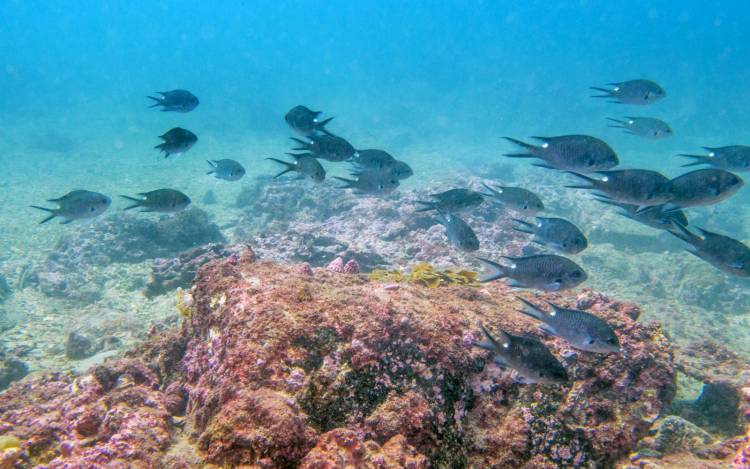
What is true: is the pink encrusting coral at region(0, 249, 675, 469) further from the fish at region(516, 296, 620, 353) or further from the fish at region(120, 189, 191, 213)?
the fish at region(120, 189, 191, 213)

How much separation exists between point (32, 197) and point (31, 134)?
2723cm

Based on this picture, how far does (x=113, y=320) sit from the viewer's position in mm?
7715

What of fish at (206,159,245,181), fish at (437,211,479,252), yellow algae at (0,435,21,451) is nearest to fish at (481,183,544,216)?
fish at (437,211,479,252)

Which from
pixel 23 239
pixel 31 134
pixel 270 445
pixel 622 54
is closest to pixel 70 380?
pixel 270 445

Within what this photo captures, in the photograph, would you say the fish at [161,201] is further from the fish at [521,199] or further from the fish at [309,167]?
the fish at [521,199]

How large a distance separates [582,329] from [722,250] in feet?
9.40

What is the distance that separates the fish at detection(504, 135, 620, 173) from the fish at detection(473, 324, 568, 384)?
232cm

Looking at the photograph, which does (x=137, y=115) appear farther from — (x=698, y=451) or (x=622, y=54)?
(x=622, y=54)

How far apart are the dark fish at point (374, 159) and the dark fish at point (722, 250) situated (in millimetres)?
4155

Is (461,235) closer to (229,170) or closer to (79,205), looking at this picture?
(229,170)

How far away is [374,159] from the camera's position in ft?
21.7

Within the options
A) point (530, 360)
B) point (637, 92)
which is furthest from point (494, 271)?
point (637, 92)

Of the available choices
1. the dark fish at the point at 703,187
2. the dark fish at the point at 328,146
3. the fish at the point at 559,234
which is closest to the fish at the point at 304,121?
the dark fish at the point at 328,146

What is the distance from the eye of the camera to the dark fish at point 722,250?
4.37m
